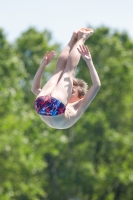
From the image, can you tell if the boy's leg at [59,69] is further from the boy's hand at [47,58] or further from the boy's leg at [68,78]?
the boy's hand at [47,58]

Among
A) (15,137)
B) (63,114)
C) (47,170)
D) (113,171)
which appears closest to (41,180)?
(47,170)

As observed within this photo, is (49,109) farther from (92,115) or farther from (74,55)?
(92,115)

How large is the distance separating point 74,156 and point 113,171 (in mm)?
3334

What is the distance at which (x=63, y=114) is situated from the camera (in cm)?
659

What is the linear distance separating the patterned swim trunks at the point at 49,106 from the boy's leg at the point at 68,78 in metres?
0.06

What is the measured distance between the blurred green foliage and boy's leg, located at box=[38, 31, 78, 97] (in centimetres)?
1416

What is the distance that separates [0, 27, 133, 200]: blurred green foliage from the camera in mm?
21891

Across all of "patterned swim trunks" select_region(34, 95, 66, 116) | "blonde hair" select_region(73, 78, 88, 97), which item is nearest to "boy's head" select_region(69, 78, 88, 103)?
"blonde hair" select_region(73, 78, 88, 97)

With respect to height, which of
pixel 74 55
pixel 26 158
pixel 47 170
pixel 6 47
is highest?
pixel 74 55

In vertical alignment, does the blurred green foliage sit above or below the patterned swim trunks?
below

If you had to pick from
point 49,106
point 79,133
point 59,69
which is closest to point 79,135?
point 79,133

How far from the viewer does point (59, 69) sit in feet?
22.2

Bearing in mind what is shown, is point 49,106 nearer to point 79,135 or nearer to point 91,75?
point 91,75

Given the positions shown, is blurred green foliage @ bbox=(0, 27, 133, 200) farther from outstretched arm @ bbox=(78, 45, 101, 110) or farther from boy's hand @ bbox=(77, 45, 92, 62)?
boy's hand @ bbox=(77, 45, 92, 62)
